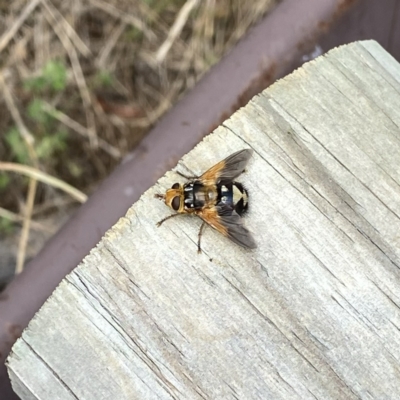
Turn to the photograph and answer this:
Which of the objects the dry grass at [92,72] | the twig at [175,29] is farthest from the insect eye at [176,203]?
the twig at [175,29]

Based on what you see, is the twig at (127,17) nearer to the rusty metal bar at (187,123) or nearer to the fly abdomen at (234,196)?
the rusty metal bar at (187,123)

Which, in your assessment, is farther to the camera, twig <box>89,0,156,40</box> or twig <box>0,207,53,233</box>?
twig <box>89,0,156,40</box>

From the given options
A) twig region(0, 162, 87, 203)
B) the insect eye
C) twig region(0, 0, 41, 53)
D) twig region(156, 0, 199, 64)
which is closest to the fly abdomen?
the insect eye

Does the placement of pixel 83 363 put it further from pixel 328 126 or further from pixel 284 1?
pixel 284 1

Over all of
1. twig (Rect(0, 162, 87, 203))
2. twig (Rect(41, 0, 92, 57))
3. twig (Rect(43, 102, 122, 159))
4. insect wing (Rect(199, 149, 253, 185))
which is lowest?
insect wing (Rect(199, 149, 253, 185))

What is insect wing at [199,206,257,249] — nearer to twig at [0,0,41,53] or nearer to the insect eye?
the insect eye

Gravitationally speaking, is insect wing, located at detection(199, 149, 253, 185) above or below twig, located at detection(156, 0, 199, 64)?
below

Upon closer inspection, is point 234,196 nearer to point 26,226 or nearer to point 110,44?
point 26,226
